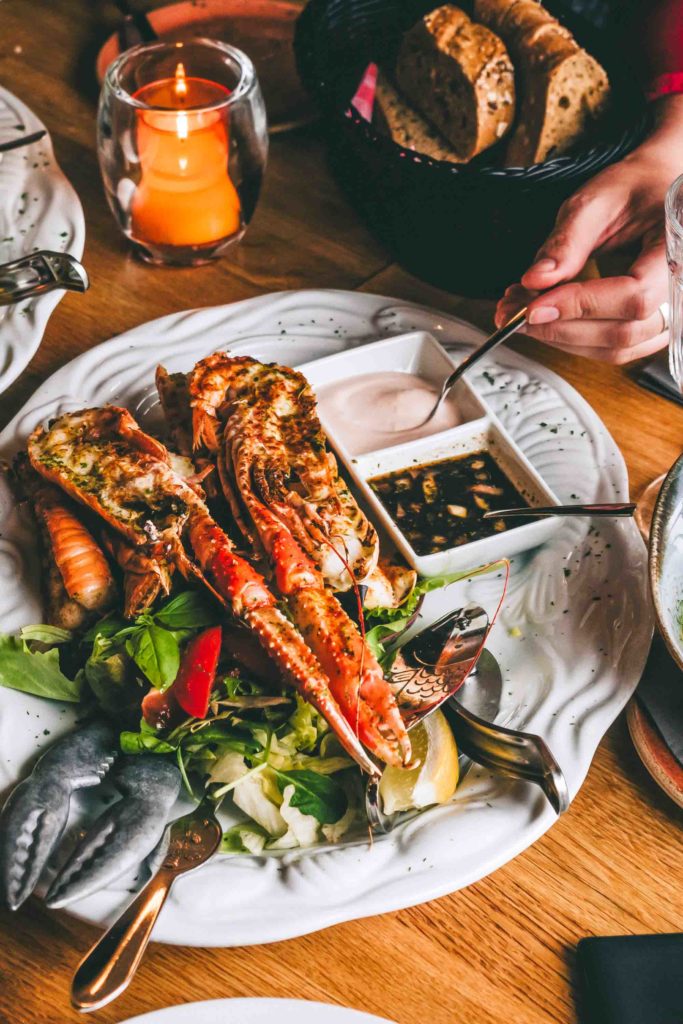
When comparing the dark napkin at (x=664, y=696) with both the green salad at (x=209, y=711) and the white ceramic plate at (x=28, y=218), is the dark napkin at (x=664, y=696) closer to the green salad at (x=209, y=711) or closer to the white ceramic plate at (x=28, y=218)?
the green salad at (x=209, y=711)

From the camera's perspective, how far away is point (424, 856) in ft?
4.25

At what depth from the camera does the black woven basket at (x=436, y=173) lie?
6.56 feet

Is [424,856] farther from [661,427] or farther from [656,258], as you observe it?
[656,258]

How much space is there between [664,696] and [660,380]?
0.88 meters

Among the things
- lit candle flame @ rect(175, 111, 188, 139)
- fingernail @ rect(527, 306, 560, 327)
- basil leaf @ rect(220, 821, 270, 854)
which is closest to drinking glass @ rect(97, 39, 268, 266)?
lit candle flame @ rect(175, 111, 188, 139)

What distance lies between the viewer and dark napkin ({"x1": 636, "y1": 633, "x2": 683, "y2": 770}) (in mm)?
1479

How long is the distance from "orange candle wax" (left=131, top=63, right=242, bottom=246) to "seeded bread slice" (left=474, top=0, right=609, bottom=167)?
2.21ft

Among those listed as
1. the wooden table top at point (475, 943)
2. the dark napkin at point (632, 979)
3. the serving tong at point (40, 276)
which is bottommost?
the wooden table top at point (475, 943)

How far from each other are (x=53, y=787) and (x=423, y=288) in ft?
5.01

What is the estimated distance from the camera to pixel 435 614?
66.7 inches

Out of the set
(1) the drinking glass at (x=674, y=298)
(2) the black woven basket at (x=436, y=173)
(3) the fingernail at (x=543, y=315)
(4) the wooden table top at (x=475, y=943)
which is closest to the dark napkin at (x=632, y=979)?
(4) the wooden table top at (x=475, y=943)

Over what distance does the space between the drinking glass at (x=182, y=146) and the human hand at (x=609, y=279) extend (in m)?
0.68

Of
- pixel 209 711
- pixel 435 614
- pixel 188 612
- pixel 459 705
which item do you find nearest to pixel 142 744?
pixel 209 711

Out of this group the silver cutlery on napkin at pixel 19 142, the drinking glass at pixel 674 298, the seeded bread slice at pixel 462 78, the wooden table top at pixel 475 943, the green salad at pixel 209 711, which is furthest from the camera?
the silver cutlery on napkin at pixel 19 142
